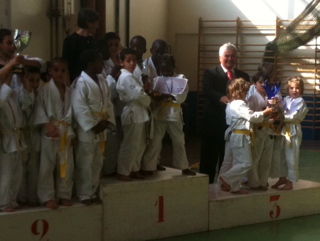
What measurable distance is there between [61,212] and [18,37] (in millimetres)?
1139

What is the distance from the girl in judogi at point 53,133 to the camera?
3252 millimetres

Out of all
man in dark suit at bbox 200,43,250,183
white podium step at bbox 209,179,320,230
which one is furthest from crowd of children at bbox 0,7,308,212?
man in dark suit at bbox 200,43,250,183

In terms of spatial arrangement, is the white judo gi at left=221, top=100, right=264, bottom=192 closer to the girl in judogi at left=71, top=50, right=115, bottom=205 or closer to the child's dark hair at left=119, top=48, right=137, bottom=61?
the child's dark hair at left=119, top=48, right=137, bottom=61

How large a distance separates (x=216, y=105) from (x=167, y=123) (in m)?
0.69

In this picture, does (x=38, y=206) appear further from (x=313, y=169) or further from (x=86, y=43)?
(x=313, y=169)

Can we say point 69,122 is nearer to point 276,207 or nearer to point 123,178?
point 123,178

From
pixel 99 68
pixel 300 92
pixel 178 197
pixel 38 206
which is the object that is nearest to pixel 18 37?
pixel 99 68

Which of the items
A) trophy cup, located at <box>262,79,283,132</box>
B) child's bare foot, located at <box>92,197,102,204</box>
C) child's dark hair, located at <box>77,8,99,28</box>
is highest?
child's dark hair, located at <box>77,8,99,28</box>

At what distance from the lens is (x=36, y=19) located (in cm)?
493

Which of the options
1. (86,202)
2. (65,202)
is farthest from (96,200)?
(65,202)

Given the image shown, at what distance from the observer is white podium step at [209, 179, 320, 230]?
4.00 m

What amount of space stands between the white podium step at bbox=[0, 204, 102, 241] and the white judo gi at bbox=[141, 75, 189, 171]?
0.70 meters

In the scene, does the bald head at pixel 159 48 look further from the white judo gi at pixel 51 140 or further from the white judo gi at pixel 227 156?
the white judo gi at pixel 51 140

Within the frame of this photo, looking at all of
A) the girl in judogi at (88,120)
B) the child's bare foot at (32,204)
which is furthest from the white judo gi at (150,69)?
the child's bare foot at (32,204)
